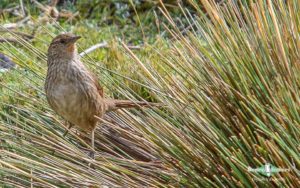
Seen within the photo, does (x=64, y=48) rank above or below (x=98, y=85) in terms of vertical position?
above

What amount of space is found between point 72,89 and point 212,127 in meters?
1.36

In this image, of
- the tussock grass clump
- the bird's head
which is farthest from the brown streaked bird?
the tussock grass clump

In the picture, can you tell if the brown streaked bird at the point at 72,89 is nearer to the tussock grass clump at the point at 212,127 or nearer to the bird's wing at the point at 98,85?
the bird's wing at the point at 98,85

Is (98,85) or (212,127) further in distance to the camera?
(98,85)

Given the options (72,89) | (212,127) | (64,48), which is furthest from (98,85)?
(212,127)

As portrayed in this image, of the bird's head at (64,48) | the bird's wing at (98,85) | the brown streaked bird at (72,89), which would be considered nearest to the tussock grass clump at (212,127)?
the brown streaked bird at (72,89)

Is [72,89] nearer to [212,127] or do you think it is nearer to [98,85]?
[98,85]

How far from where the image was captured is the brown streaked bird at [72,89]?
4.84 m

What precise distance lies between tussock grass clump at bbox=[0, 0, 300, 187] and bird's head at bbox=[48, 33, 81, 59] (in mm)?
619

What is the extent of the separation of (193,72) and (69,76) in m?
0.98

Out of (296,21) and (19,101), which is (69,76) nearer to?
(19,101)

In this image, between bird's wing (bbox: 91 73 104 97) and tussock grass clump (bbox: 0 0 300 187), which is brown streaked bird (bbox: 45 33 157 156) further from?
tussock grass clump (bbox: 0 0 300 187)

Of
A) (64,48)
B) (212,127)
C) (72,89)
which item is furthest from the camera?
(64,48)

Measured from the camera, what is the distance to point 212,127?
376 centimetres
